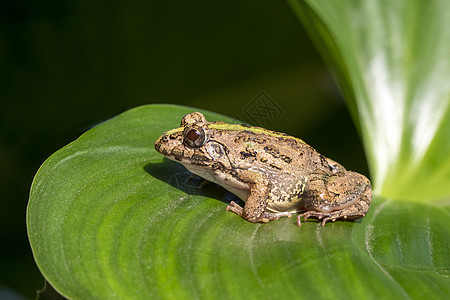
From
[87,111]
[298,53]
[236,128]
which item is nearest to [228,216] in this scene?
[236,128]

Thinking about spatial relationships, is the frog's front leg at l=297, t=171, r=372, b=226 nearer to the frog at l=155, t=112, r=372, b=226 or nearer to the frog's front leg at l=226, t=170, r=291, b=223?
the frog at l=155, t=112, r=372, b=226

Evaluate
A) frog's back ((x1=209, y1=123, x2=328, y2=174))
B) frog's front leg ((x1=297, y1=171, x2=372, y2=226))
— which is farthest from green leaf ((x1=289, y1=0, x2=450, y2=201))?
frog's back ((x1=209, y1=123, x2=328, y2=174))

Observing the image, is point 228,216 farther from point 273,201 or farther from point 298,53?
point 298,53

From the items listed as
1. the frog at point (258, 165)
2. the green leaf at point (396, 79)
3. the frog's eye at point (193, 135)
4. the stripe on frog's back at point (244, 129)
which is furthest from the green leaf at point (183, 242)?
the green leaf at point (396, 79)

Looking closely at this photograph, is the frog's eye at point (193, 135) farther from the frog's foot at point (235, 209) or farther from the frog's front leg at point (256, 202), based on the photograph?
the frog's foot at point (235, 209)

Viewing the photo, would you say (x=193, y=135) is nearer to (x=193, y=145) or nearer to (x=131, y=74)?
(x=193, y=145)

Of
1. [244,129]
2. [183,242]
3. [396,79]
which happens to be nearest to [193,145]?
[244,129]
